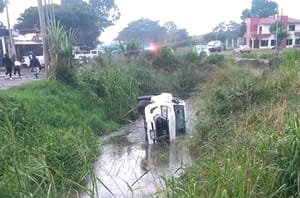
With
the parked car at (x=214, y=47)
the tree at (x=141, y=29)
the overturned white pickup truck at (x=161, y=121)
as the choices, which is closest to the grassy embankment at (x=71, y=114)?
the overturned white pickup truck at (x=161, y=121)

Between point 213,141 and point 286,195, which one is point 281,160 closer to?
point 286,195

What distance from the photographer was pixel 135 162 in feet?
25.2

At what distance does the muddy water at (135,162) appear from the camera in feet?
19.7

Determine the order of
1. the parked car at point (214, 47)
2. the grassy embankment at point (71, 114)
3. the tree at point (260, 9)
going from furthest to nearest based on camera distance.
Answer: the tree at point (260, 9) < the parked car at point (214, 47) < the grassy embankment at point (71, 114)

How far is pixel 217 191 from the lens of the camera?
3521mm

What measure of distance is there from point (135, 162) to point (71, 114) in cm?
337

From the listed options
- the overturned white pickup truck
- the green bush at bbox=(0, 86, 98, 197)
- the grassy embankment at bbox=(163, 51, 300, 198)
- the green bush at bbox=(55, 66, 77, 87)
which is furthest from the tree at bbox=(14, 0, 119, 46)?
the grassy embankment at bbox=(163, 51, 300, 198)

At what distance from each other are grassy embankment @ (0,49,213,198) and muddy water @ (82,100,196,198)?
1.52 ft

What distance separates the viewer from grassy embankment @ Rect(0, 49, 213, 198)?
3932mm

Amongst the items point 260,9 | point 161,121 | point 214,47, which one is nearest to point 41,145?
point 161,121

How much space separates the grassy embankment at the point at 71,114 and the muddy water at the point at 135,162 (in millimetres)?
462

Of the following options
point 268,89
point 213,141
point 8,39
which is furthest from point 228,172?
point 8,39

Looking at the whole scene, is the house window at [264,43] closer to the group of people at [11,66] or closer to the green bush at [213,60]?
the green bush at [213,60]

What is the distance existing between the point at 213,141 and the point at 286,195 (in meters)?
2.90
